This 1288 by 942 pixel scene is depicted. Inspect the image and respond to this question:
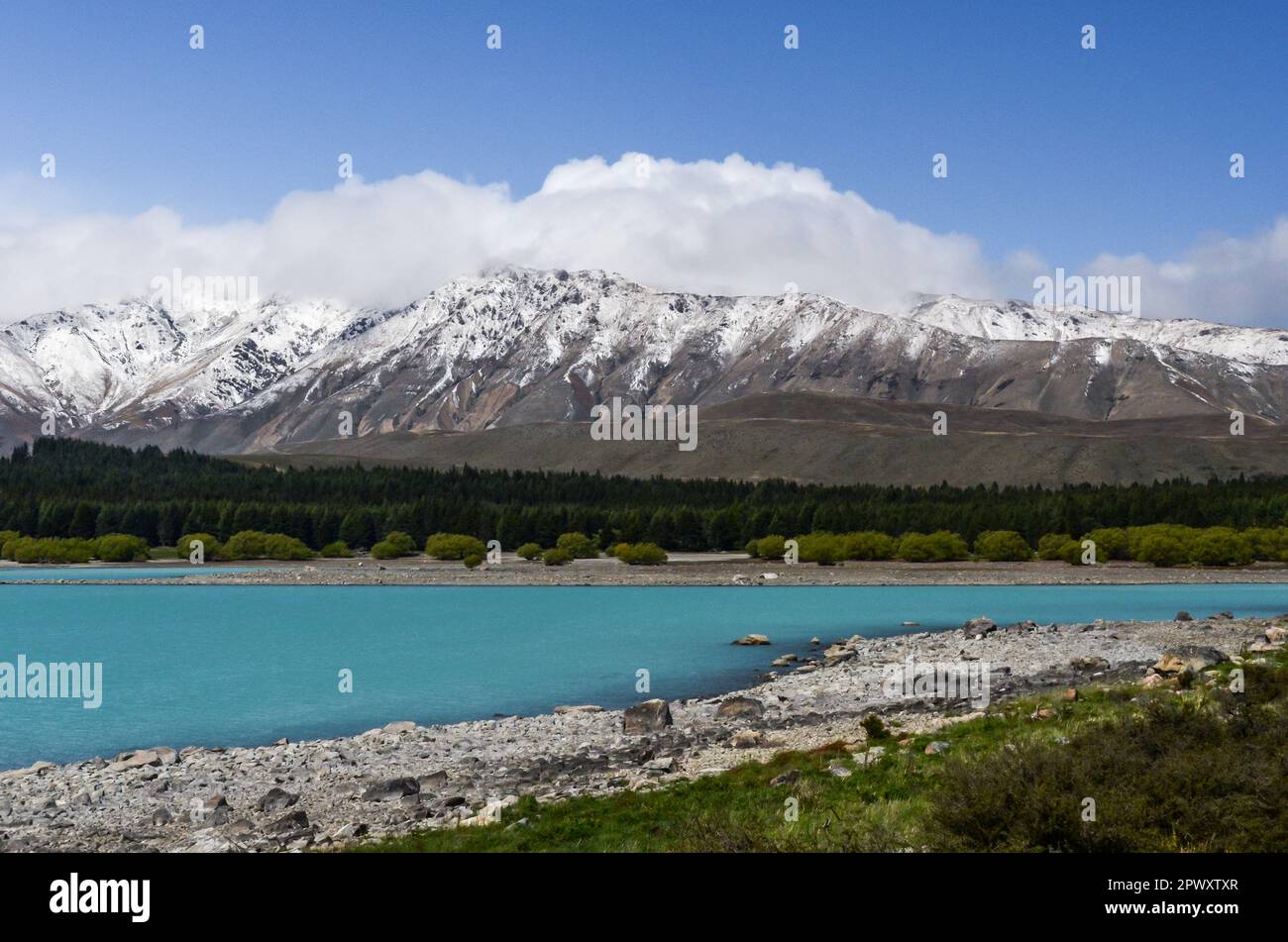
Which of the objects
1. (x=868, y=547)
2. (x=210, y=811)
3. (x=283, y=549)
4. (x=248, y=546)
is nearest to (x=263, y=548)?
(x=248, y=546)

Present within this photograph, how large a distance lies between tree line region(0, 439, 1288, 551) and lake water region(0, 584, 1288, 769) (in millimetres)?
→ 31812

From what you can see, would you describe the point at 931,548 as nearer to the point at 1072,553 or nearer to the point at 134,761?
the point at 1072,553

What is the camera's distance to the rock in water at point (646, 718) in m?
28.4

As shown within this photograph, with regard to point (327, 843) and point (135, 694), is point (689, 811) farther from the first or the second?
point (135, 694)

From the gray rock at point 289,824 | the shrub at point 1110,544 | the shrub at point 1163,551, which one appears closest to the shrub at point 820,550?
the shrub at point 1110,544

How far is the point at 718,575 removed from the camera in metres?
108

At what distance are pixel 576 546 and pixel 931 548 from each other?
1484 inches

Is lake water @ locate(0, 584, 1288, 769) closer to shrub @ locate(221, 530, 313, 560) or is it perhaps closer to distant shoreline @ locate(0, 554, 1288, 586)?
distant shoreline @ locate(0, 554, 1288, 586)

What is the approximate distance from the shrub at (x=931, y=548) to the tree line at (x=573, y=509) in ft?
16.3

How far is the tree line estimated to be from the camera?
13088 cm

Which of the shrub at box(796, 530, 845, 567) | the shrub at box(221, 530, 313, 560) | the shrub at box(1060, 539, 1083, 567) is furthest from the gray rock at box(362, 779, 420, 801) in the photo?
the shrub at box(221, 530, 313, 560)
